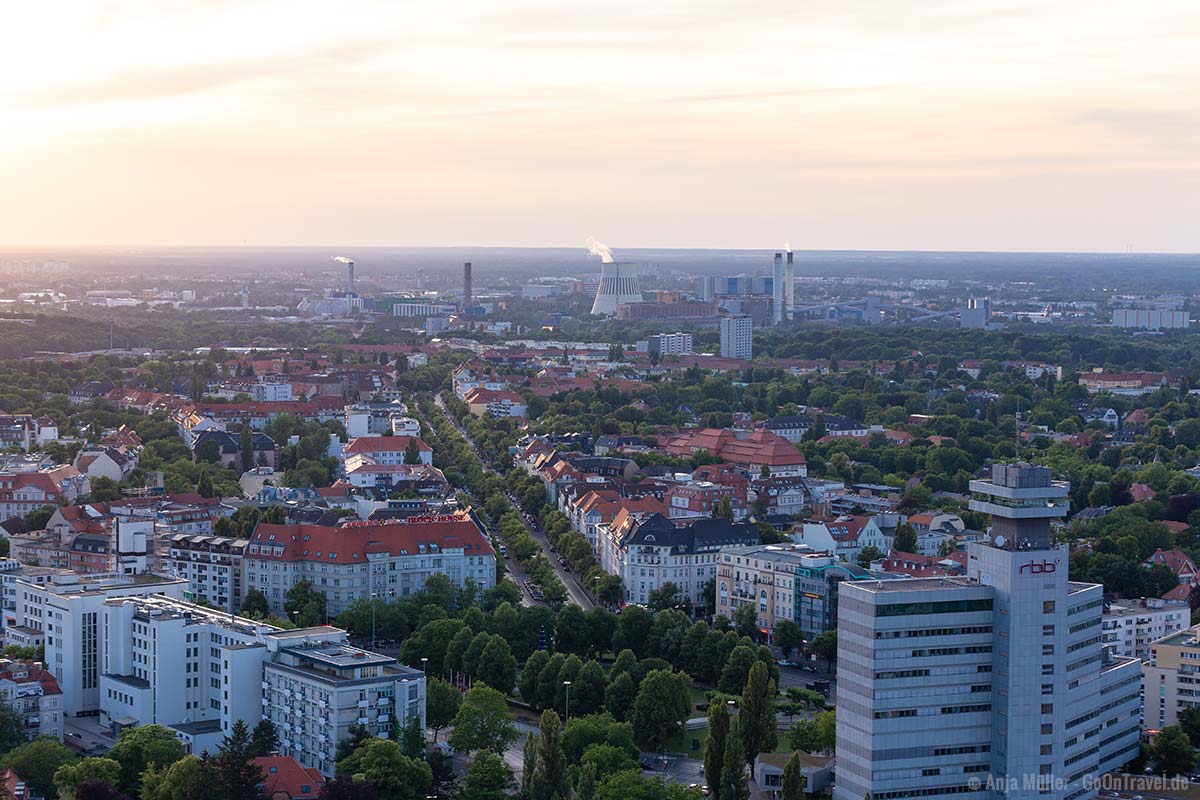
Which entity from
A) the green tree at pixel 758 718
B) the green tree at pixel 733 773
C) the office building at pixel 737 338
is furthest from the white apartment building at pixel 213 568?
the office building at pixel 737 338

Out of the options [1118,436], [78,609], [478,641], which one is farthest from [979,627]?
[1118,436]

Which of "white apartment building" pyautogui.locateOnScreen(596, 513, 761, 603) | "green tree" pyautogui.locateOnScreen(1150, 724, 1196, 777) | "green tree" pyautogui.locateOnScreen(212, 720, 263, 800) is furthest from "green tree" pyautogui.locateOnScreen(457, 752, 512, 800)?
"white apartment building" pyautogui.locateOnScreen(596, 513, 761, 603)

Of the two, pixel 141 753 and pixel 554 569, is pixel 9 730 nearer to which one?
pixel 141 753

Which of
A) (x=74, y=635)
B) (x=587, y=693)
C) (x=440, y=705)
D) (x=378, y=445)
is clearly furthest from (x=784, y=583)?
(x=378, y=445)

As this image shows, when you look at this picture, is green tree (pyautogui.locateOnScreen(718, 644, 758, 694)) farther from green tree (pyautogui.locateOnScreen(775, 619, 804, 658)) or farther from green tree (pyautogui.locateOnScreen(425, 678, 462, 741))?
green tree (pyautogui.locateOnScreen(425, 678, 462, 741))

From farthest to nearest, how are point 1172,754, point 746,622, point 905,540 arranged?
point 905,540
point 746,622
point 1172,754

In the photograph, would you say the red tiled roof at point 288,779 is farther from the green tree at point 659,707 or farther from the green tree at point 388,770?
the green tree at point 659,707

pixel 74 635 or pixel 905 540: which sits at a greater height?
pixel 74 635
